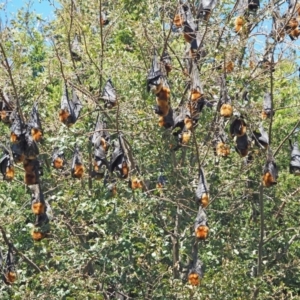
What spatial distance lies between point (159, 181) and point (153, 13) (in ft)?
6.22

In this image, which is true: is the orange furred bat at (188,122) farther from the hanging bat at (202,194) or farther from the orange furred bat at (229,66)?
the orange furred bat at (229,66)

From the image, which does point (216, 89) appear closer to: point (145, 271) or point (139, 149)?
point (139, 149)

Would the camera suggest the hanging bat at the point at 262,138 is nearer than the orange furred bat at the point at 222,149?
Yes

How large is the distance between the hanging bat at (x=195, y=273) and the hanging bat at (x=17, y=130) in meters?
1.90

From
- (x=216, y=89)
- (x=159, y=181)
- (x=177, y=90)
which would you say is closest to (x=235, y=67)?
(x=216, y=89)

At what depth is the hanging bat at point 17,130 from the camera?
6.43 metres

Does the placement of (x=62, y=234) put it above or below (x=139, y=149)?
below

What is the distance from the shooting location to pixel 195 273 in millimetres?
6648

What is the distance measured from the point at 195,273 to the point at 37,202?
1.62 m

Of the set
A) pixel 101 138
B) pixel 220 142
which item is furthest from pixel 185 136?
pixel 101 138

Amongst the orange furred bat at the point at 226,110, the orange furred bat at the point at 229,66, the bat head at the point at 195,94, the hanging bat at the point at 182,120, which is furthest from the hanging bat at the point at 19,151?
the orange furred bat at the point at 229,66

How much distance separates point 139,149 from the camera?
814cm

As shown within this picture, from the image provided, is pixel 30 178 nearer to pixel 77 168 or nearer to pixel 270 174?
pixel 77 168

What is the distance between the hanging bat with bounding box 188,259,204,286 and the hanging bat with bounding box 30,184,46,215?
1.48 metres
